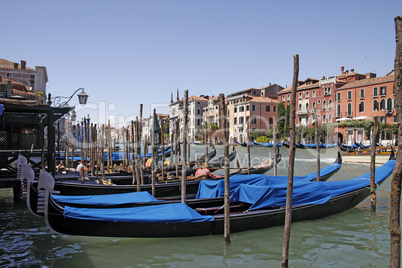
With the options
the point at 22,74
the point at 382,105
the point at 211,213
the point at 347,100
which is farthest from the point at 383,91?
the point at 22,74

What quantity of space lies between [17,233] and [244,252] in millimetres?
3719

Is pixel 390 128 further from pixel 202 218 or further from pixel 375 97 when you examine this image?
pixel 202 218

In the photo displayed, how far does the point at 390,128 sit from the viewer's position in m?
25.5

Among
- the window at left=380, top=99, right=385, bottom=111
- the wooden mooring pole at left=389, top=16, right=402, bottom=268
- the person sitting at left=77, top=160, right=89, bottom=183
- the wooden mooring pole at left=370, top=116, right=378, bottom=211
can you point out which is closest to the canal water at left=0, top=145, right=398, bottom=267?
the wooden mooring pole at left=370, top=116, right=378, bottom=211

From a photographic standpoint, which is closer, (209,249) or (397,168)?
(397,168)

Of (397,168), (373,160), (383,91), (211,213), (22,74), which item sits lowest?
(211,213)

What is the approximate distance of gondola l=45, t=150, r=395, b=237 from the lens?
4.36 m

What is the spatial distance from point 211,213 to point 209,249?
1068mm

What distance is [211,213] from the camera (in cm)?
572

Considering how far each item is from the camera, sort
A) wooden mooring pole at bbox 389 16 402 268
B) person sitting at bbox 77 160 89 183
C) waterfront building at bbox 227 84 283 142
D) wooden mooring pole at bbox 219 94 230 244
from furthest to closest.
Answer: waterfront building at bbox 227 84 283 142 < person sitting at bbox 77 160 89 183 < wooden mooring pole at bbox 219 94 230 244 < wooden mooring pole at bbox 389 16 402 268

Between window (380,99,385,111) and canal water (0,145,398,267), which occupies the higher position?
window (380,99,385,111)

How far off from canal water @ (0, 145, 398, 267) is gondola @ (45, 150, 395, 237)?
0.19 m

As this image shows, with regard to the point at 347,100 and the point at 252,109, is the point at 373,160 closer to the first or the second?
the point at 347,100

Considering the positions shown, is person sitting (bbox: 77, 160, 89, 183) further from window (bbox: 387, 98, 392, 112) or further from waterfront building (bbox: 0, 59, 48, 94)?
window (bbox: 387, 98, 392, 112)
